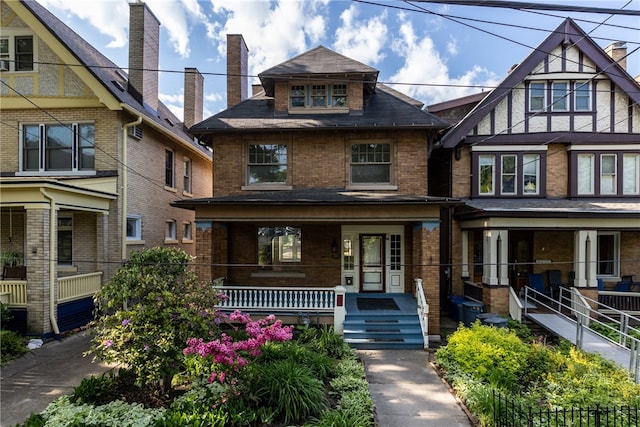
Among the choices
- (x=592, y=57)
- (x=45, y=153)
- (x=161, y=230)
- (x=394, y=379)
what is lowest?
(x=394, y=379)

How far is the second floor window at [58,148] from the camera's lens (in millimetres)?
11539

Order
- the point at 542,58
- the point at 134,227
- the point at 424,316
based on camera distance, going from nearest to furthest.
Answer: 1. the point at 424,316
2. the point at 542,58
3. the point at 134,227

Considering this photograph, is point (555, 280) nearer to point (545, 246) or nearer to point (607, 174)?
point (545, 246)

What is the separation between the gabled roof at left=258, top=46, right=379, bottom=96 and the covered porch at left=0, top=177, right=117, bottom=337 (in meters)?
7.00

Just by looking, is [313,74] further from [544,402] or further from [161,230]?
[544,402]

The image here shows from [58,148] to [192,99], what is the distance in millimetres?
7523

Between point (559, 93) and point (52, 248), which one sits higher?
point (559, 93)

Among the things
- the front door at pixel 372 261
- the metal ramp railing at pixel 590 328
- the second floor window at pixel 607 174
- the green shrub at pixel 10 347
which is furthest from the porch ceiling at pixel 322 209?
the second floor window at pixel 607 174

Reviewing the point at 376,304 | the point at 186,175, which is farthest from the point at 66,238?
the point at 376,304

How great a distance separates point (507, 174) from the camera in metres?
12.9

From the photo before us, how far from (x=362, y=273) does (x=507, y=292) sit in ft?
16.3

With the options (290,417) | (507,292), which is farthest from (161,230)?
(507,292)

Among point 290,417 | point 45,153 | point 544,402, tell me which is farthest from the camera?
point 45,153

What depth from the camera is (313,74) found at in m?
11.7
